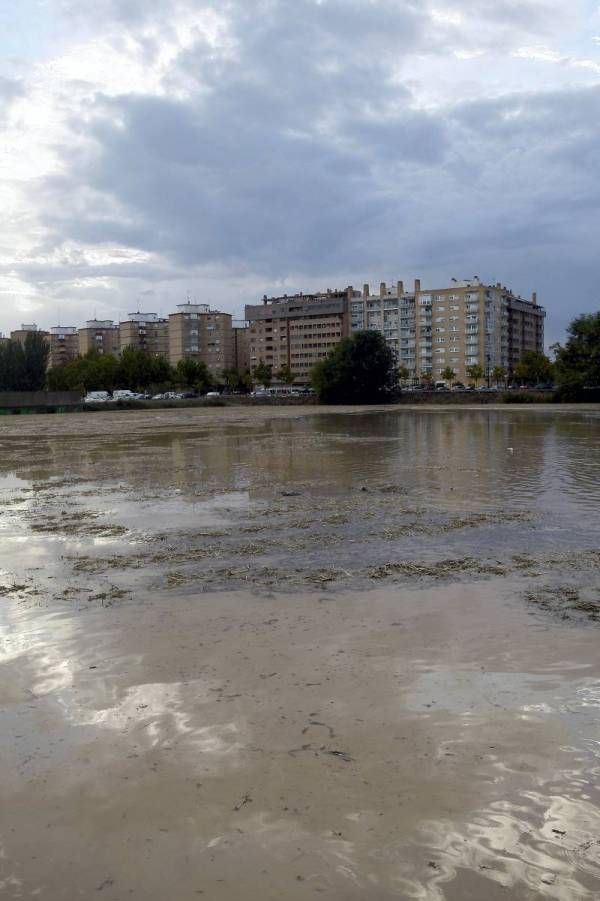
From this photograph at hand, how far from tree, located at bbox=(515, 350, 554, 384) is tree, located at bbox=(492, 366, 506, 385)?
3.01m

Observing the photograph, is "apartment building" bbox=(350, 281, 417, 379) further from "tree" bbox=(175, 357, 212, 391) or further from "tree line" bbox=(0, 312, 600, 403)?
"tree" bbox=(175, 357, 212, 391)

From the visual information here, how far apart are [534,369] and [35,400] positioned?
342 ft

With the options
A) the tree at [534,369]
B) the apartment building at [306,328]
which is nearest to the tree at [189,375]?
the apartment building at [306,328]

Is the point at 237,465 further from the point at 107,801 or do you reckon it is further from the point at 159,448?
the point at 107,801

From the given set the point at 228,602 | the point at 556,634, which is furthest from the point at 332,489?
the point at 556,634

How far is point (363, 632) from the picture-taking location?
7188 millimetres

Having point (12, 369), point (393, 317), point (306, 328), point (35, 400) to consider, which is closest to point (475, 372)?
point (393, 317)

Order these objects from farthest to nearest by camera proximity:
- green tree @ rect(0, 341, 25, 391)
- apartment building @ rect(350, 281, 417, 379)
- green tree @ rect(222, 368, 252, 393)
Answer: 1. apartment building @ rect(350, 281, 417, 379)
2. green tree @ rect(222, 368, 252, 393)
3. green tree @ rect(0, 341, 25, 391)

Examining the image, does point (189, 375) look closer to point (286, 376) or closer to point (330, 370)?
point (286, 376)

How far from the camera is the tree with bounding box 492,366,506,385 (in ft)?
505

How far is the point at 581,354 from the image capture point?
8506 centimetres

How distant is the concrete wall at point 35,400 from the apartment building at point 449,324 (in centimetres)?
9133

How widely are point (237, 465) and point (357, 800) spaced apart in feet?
64.5

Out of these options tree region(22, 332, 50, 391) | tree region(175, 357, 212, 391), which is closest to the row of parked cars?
tree region(175, 357, 212, 391)
